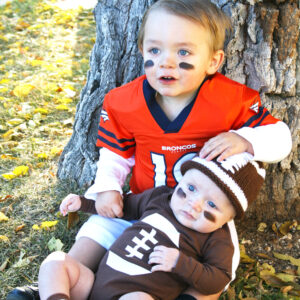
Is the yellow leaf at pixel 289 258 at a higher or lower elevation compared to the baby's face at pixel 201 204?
lower

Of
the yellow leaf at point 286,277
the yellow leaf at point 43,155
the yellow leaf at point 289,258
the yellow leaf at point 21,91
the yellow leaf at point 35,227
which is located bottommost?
the yellow leaf at point 286,277

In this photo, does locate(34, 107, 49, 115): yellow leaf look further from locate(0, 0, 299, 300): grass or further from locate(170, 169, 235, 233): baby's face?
locate(170, 169, 235, 233): baby's face

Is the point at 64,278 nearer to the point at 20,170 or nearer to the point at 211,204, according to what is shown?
the point at 211,204

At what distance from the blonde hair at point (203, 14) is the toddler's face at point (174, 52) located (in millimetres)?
24

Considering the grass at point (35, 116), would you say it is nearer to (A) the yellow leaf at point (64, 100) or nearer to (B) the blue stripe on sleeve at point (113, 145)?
(A) the yellow leaf at point (64, 100)

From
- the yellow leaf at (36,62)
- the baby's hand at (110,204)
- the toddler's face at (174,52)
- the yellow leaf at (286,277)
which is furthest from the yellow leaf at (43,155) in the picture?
the yellow leaf at (286,277)

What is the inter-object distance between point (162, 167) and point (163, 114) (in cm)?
32

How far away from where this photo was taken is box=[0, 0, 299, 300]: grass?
2420 millimetres

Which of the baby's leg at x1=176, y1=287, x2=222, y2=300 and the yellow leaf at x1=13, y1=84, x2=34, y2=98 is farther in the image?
the yellow leaf at x1=13, y1=84, x2=34, y2=98

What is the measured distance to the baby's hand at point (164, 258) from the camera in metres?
1.89

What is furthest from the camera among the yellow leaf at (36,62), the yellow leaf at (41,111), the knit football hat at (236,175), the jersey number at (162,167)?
the yellow leaf at (36,62)

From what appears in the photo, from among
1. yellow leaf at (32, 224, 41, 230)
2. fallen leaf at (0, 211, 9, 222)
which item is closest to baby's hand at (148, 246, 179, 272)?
yellow leaf at (32, 224, 41, 230)

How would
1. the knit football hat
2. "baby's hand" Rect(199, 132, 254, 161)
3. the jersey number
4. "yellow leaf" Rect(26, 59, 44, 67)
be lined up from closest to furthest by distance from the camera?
the knit football hat → "baby's hand" Rect(199, 132, 254, 161) → the jersey number → "yellow leaf" Rect(26, 59, 44, 67)

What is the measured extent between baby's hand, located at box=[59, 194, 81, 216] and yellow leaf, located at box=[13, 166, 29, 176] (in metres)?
0.87
